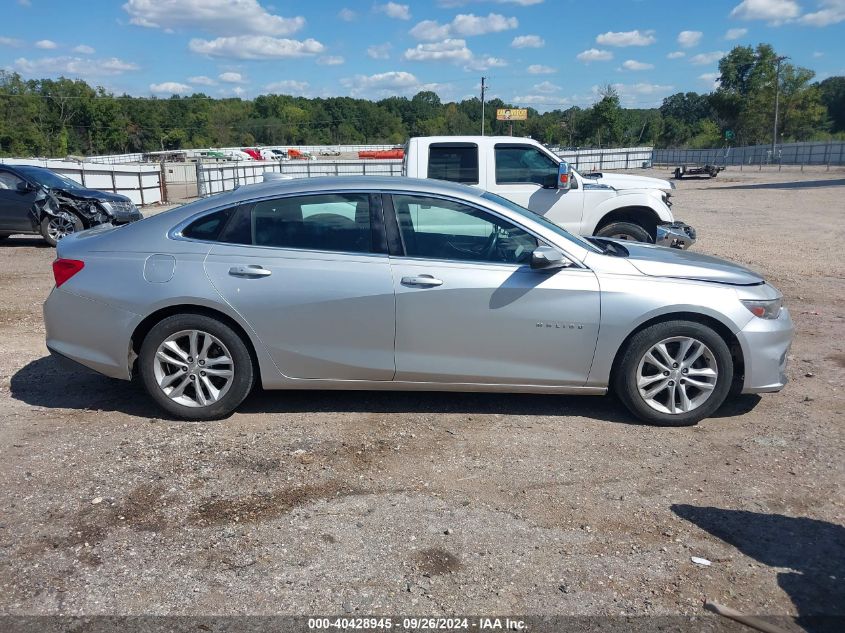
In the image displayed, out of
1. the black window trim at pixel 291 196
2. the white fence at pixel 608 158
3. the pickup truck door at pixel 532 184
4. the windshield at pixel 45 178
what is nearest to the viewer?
the black window trim at pixel 291 196

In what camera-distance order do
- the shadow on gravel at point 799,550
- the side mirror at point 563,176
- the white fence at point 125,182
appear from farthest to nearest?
the white fence at point 125,182 → the side mirror at point 563,176 → the shadow on gravel at point 799,550

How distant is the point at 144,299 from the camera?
4672mm

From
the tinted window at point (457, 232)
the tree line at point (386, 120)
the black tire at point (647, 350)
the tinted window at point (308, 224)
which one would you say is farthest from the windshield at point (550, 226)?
the tree line at point (386, 120)

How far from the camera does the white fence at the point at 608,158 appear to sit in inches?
2207

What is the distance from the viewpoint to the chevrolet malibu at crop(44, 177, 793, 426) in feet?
15.2

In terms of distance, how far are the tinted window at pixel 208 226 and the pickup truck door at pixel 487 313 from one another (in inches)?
47.4

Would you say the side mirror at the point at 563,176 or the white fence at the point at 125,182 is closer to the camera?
the side mirror at the point at 563,176

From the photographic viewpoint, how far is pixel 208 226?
15.9ft

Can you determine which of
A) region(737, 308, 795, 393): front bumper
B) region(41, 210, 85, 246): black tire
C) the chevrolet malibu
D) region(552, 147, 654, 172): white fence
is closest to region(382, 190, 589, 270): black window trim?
the chevrolet malibu

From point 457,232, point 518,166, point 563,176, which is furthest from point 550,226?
point 518,166

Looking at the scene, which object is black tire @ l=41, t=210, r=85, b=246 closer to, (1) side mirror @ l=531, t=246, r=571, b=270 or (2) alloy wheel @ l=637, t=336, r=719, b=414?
(1) side mirror @ l=531, t=246, r=571, b=270

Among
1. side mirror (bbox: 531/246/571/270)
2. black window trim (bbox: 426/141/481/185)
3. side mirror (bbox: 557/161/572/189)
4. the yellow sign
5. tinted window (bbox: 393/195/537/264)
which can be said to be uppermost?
the yellow sign

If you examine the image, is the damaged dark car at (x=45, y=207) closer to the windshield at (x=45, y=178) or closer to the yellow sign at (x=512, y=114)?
the windshield at (x=45, y=178)

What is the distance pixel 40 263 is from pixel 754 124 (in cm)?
9888
